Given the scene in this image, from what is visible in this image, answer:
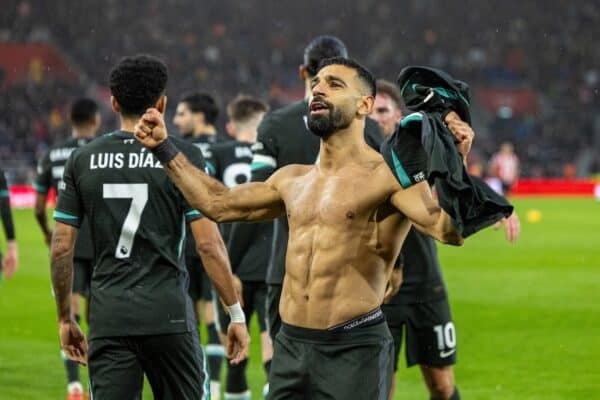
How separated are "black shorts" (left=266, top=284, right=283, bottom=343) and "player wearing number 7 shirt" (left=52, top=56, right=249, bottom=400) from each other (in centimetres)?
134

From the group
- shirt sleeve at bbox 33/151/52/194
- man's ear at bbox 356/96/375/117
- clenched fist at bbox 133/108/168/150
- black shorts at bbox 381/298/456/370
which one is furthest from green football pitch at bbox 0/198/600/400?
clenched fist at bbox 133/108/168/150

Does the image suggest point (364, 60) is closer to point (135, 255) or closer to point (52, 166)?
point (52, 166)

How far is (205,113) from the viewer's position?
351 inches

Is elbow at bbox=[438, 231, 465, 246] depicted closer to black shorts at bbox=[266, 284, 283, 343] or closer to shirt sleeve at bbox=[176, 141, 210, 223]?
shirt sleeve at bbox=[176, 141, 210, 223]

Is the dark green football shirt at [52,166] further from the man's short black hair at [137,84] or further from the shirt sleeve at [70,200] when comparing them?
the man's short black hair at [137,84]

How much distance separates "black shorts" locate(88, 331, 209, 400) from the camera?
4.89 m

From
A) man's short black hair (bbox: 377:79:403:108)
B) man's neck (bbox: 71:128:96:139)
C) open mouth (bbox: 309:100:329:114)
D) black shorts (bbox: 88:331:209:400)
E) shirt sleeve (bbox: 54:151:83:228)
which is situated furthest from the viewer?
man's neck (bbox: 71:128:96:139)

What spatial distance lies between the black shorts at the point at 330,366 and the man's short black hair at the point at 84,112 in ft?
16.6

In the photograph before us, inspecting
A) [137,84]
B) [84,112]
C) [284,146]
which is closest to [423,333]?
[284,146]

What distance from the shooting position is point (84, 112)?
9047 mm

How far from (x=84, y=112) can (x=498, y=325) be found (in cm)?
541

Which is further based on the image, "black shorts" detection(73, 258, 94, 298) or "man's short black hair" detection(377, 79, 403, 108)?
"black shorts" detection(73, 258, 94, 298)

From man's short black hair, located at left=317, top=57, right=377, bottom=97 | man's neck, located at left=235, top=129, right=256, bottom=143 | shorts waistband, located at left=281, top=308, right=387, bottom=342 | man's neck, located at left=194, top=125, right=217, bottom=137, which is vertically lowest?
shorts waistband, located at left=281, top=308, right=387, bottom=342

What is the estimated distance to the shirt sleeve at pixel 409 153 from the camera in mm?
4238
